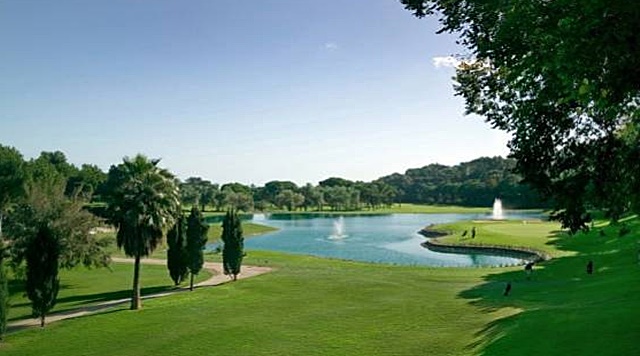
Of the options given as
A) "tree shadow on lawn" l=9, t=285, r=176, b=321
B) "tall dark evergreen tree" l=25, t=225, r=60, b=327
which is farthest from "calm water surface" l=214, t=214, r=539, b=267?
"tall dark evergreen tree" l=25, t=225, r=60, b=327

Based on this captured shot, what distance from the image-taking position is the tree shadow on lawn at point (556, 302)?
1998 cm

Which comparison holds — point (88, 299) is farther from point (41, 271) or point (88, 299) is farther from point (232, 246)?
point (232, 246)

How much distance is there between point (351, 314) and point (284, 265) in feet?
75.3

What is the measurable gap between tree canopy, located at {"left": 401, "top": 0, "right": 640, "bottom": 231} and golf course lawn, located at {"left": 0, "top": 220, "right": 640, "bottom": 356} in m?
8.49

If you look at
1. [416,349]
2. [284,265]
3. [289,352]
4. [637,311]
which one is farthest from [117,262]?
[637,311]

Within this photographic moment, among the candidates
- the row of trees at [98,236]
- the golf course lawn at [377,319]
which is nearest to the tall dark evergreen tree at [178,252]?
the row of trees at [98,236]

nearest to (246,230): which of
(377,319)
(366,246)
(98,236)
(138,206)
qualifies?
(366,246)

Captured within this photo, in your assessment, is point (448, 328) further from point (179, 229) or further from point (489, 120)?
point (179, 229)

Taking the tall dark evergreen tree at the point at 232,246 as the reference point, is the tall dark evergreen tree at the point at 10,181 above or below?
above

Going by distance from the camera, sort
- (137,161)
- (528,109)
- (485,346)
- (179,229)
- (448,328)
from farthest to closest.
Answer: (179,229) < (137,161) < (448,328) < (485,346) < (528,109)

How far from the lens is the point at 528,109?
11.6 m

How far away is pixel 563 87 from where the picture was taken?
9.60m

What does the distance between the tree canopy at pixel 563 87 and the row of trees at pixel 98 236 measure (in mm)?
25061

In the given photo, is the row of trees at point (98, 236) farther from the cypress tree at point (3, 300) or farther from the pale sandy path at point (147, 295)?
the pale sandy path at point (147, 295)
